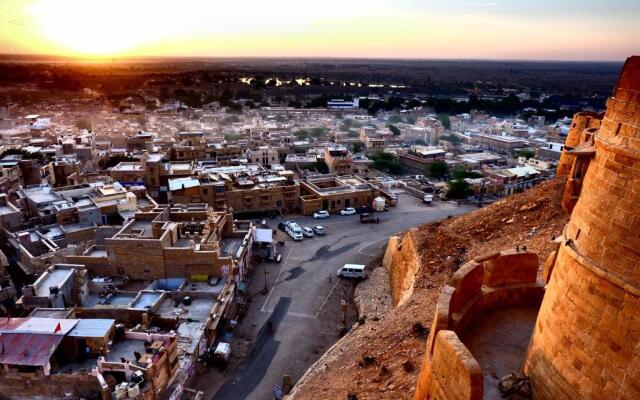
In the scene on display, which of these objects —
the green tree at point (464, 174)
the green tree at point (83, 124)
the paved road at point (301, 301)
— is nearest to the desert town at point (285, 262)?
the paved road at point (301, 301)

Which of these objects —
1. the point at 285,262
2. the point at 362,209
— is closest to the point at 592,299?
the point at 285,262

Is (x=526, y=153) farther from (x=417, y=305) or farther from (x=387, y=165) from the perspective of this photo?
(x=417, y=305)

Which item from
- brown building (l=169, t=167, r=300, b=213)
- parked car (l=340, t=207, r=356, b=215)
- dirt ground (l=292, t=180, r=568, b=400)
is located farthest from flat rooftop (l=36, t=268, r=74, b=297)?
parked car (l=340, t=207, r=356, b=215)

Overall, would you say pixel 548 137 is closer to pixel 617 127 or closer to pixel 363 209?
pixel 363 209

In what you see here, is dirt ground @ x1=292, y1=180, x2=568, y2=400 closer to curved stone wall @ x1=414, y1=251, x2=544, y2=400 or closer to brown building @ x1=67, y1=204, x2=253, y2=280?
curved stone wall @ x1=414, y1=251, x2=544, y2=400

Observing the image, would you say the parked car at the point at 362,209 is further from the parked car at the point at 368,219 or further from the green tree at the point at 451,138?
the green tree at the point at 451,138

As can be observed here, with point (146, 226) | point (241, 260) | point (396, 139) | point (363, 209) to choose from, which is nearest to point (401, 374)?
point (241, 260)

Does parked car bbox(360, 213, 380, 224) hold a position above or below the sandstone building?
below
